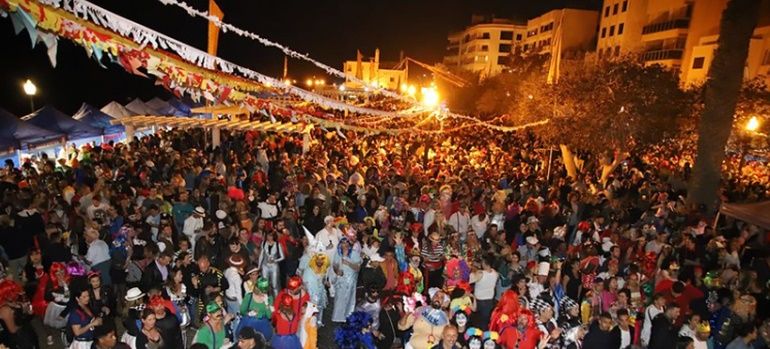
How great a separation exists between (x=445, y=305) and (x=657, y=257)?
15.9 feet

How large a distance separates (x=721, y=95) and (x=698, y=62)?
24947mm

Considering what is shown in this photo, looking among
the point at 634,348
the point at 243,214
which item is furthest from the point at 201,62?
the point at 634,348

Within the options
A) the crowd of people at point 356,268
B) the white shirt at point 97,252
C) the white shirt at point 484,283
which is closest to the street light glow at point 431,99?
the crowd of people at point 356,268

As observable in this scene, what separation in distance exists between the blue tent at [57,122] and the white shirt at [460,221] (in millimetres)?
14445

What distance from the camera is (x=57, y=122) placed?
16.5m

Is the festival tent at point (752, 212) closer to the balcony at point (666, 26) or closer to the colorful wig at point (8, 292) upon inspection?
the colorful wig at point (8, 292)

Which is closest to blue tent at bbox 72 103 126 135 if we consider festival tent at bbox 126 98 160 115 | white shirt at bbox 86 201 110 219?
festival tent at bbox 126 98 160 115

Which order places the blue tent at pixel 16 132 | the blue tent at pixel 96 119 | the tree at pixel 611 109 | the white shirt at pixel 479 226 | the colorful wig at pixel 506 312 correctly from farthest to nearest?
1. the blue tent at pixel 96 119
2. the tree at pixel 611 109
3. the blue tent at pixel 16 132
4. the white shirt at pixel 479 226
5. the colorful wig at pixel 506 312

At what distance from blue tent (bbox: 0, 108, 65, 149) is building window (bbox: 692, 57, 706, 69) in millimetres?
39545

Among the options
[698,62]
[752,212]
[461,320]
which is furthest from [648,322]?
[698,62]

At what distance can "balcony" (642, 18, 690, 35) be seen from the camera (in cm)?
3728

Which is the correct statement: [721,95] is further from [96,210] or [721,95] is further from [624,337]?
[96,210]

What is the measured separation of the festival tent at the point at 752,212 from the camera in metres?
10.1

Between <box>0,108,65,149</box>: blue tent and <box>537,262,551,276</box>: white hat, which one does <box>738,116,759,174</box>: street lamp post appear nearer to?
<box>537,262,551,276</box>: white hat
